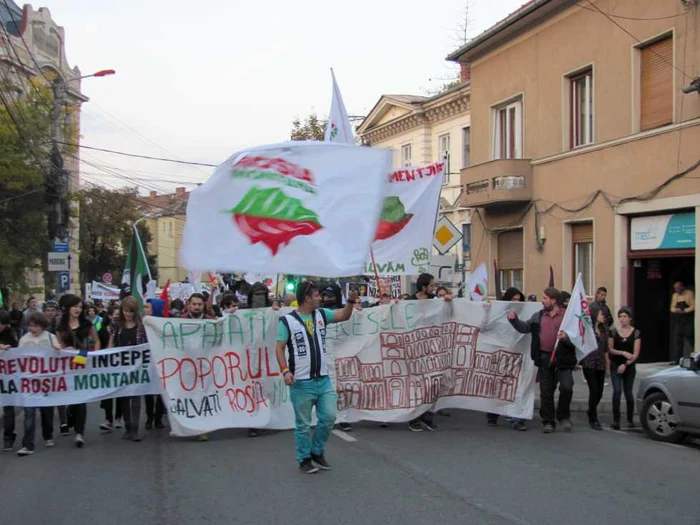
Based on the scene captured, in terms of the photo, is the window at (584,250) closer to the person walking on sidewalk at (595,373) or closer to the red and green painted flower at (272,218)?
the person walking on sidewalk at (595,373)

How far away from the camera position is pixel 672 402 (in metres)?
9.51

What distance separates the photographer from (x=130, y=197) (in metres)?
62.2

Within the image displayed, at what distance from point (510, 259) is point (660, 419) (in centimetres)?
1234

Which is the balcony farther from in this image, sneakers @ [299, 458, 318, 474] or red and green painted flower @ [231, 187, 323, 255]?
sneakers @ [299, 458, 318, 474]

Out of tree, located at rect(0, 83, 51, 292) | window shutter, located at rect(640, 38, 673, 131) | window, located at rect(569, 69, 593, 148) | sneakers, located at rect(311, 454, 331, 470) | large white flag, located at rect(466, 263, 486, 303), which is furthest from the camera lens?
tree, located at rect(0, 83, 51, 292)

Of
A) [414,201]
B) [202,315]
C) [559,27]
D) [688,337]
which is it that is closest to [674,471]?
[414,201]

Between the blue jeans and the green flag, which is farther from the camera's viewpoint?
the green flag

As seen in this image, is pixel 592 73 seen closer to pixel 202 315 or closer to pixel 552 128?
pixel 552 128

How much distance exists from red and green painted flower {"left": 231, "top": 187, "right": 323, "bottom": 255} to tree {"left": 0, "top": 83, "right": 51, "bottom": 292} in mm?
19706

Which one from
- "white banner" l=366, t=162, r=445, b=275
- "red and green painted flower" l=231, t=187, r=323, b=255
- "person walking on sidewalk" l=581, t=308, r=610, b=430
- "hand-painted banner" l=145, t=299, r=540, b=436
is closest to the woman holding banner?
"hand-painted banner" l=145, t=299, r=540, b=436

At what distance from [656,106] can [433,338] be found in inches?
332

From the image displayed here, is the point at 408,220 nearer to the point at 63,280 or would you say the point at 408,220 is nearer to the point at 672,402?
the point at 672,402

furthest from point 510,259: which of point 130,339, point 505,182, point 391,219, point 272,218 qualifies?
point 272,218

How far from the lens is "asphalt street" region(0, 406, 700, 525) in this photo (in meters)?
6.30
